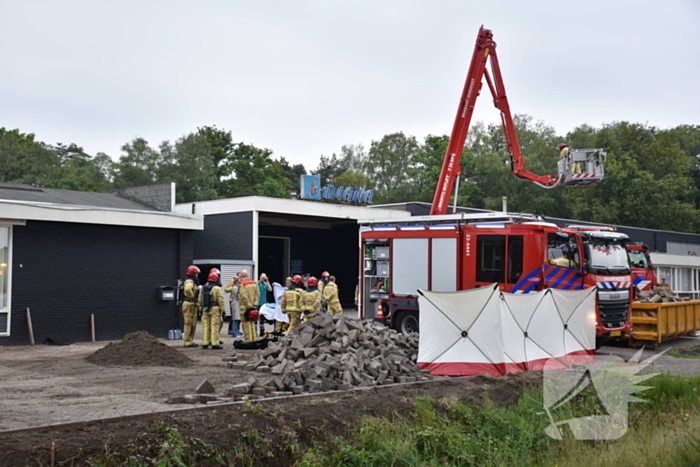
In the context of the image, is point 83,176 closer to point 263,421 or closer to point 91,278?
point 91,278

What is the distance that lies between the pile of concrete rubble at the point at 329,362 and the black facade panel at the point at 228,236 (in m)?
12.6

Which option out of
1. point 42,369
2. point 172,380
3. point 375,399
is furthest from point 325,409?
point 42,369

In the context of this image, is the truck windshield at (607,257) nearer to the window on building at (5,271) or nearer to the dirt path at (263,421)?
the dirt path at (263,421)

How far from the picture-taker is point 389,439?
27.1 feet

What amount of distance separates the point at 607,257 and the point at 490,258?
307 centimetres

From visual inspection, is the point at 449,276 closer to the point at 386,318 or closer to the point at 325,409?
the point at 386,318

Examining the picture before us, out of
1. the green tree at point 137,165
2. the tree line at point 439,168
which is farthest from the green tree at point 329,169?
the green tree at point 137,165

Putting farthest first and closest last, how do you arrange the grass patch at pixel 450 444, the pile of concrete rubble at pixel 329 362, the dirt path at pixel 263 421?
the pile of concrete rubble at pixel 329 362 < the grass patch at pixel 450 444 < the dirt path at pixel 263 421

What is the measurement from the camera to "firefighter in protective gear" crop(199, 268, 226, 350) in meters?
16.2

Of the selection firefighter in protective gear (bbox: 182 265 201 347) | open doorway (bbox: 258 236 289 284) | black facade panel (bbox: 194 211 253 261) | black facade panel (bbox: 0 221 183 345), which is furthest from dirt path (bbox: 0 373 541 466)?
open doorway (bbox: 258 236 289 284)

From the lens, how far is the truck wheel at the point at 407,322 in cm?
1767

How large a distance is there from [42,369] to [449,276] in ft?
29.6

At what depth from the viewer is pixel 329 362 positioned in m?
11.7

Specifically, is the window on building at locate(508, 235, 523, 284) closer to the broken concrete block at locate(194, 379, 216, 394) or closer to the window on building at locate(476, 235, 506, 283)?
the window on building at locate(476, 235, 506, 283)
